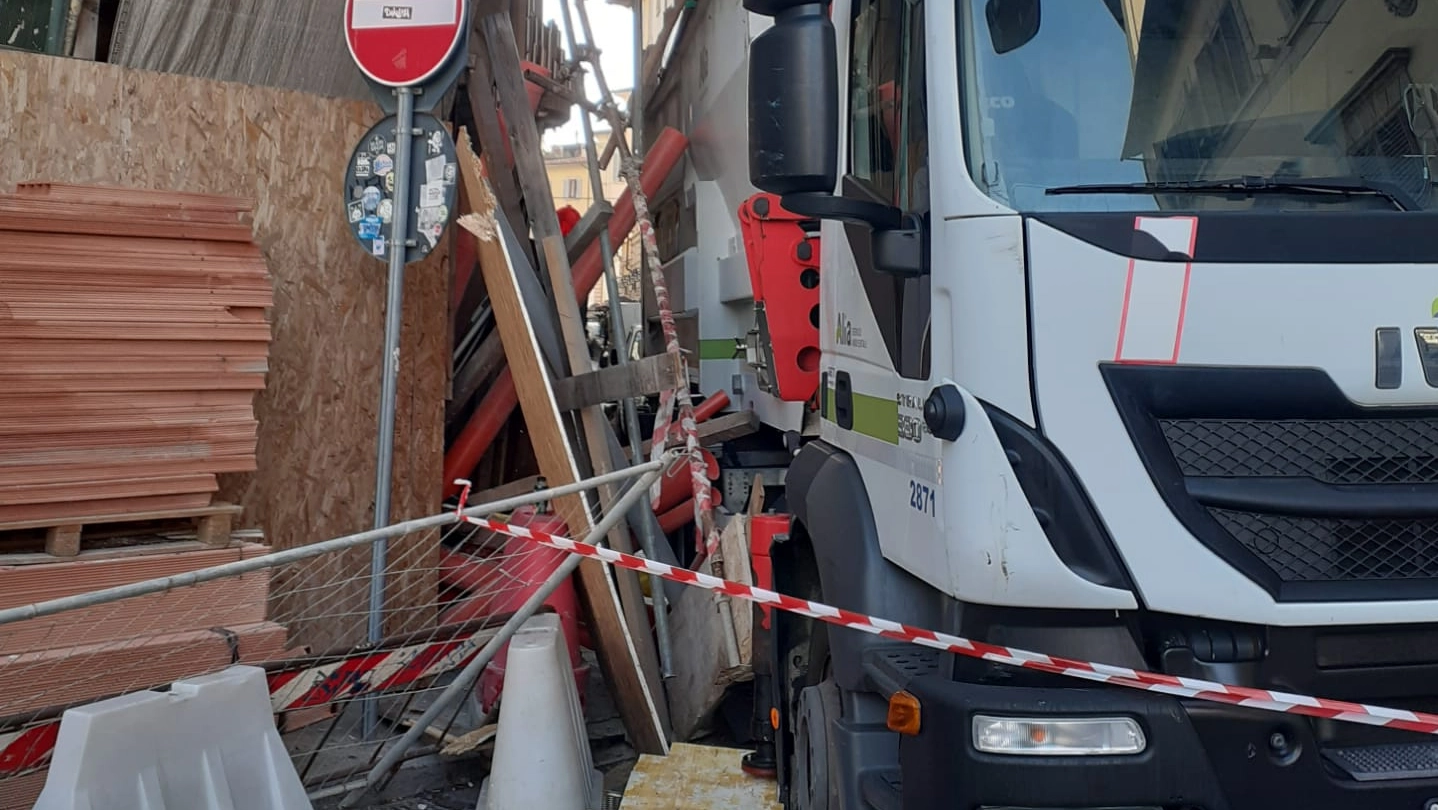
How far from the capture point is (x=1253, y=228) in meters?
2.40

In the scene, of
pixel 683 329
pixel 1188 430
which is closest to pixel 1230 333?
pixel 1188 430

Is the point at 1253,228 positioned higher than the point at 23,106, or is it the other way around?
the point at 23,106

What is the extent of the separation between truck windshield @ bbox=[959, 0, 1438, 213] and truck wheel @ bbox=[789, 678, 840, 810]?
155cm

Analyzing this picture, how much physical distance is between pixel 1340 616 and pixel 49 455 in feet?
14.0

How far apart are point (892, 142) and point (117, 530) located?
11.5 ft

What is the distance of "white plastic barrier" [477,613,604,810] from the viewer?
12.7 ft

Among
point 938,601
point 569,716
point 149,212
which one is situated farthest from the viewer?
point 149,212

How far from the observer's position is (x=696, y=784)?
4195mm

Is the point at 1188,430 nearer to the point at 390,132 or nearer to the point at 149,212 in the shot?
the point at 390,132

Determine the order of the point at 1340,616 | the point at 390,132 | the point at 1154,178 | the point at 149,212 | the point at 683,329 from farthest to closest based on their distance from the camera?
the point at 683,329 < the point at 390,132 < the point at 149,212 < the point at 1154,178 < the point at 1340,616

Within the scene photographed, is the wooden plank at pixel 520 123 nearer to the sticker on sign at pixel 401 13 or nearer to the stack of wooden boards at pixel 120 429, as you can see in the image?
the sticker on sign at pixel 401 13

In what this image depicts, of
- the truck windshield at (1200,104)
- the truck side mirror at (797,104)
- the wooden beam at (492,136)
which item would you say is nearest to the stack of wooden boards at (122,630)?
the truck side mirror at (797,104)

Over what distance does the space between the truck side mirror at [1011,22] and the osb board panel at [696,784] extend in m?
2.75

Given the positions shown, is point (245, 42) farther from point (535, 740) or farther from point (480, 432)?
point (535, 740)
